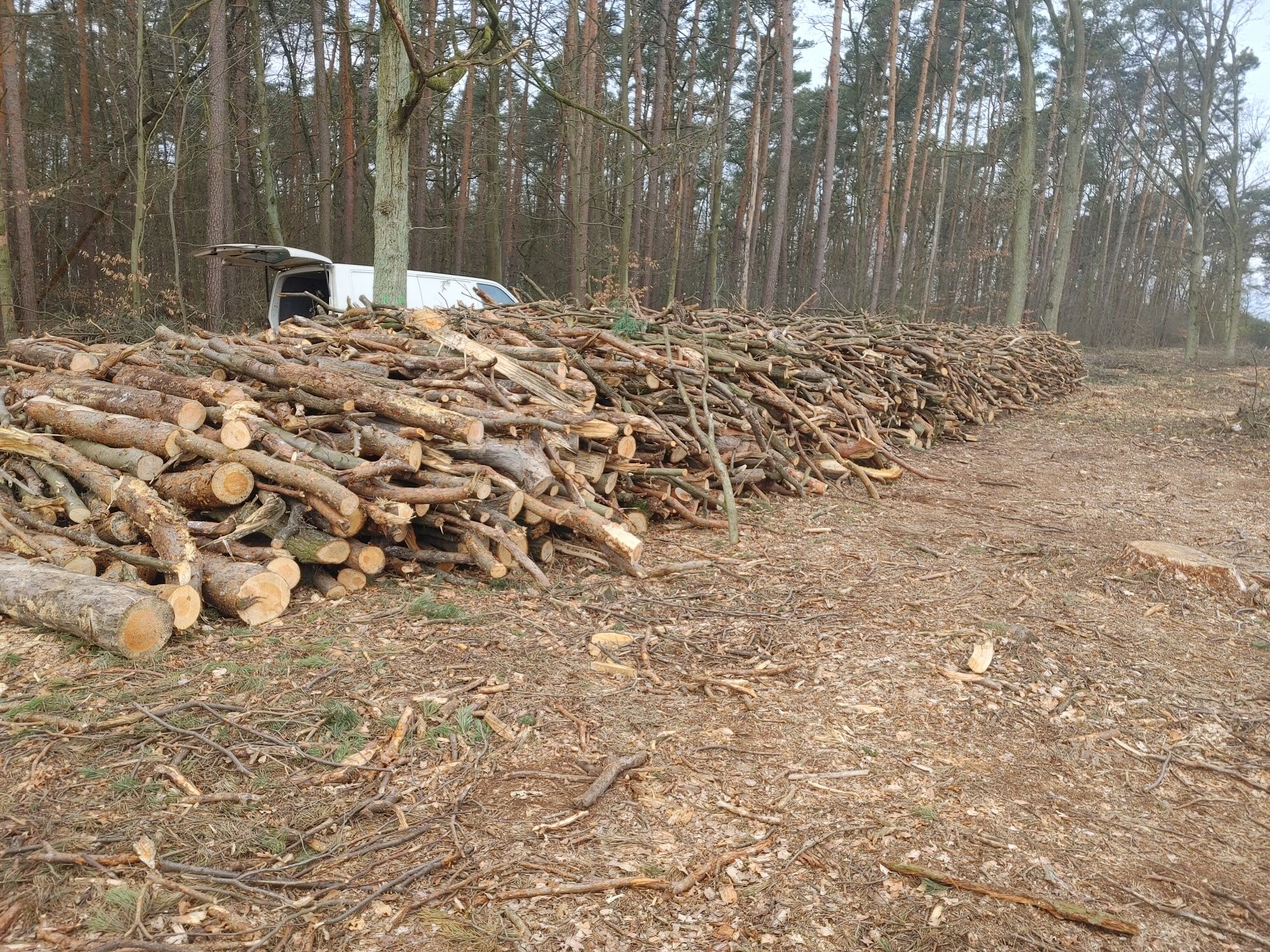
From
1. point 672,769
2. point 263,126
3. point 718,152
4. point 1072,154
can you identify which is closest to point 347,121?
point 263,126

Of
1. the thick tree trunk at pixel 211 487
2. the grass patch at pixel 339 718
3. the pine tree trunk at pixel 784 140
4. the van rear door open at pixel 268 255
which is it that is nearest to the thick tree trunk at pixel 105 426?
the thick tree trunk at pixel 211 487

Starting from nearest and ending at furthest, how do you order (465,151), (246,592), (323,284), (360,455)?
(246,592) → (360,455) → (323,284) → (465,151)

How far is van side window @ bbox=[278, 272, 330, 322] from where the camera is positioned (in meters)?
10.0

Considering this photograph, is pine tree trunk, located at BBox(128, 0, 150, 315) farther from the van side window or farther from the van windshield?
the van windshield

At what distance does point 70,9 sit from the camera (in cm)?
1698

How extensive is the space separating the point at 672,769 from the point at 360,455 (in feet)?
10.0

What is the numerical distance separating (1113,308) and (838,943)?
143ft

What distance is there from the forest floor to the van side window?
630cm

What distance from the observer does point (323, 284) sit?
10.1 meters

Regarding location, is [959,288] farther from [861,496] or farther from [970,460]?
[861,496]

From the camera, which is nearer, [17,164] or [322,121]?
[17,164]

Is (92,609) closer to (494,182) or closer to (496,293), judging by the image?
(496,293)

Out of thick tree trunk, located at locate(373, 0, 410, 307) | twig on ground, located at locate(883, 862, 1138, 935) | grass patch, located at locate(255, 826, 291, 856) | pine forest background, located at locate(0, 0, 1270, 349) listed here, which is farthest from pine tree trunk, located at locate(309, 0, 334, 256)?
twig on ground, located at locate(883, 862, 1138, 935)

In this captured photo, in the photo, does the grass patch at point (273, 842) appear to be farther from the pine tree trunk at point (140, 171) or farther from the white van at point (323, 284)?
the pine tree trunk at point (140, 171)
